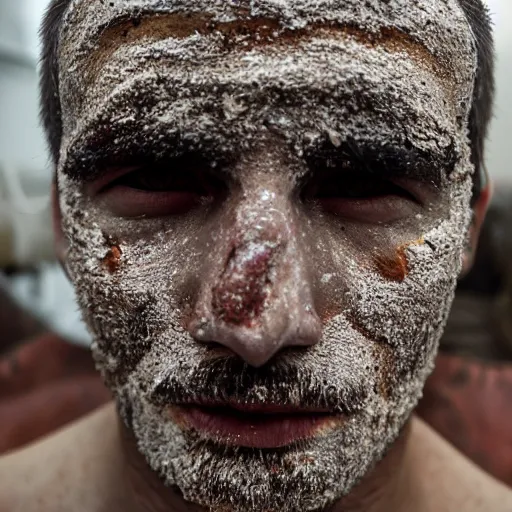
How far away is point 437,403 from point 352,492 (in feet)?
3.12

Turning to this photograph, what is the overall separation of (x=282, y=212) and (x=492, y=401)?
51.7 inches

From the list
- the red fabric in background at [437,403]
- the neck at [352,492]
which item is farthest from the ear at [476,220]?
the red fabric in background at [437,403]

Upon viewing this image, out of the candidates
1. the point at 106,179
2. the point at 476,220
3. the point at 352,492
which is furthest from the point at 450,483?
the point at 106,179

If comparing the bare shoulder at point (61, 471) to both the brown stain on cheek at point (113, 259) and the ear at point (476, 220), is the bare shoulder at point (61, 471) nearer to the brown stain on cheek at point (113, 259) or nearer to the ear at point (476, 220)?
the brown stain on cheek at point (113, 259)

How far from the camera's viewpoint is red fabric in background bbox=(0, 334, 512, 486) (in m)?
1.62

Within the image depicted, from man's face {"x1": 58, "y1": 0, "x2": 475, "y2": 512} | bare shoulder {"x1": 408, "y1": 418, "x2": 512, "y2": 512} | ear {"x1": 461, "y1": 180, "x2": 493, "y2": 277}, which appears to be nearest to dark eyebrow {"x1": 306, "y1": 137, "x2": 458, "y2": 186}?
man's face {"x1": 58, "y1": 0, "x2": 475, "y2": 512}

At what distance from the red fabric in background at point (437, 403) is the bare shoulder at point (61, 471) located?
48 cm

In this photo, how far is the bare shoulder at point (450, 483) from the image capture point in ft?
3.42

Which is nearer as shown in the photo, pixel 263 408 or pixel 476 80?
pixel 263 408

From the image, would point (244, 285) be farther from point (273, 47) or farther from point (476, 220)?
point (476, 220)

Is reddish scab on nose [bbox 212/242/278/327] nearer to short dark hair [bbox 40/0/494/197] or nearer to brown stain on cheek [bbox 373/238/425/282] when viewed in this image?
brown stain on cheek [bbox 373/238/425/282]

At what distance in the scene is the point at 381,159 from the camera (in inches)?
27.5

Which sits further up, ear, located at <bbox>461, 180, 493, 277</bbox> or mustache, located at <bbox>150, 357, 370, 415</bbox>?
mustache, located at <bbox>150, 357, 370, 415</bbox>

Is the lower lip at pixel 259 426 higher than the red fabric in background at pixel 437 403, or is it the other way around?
the lower lip at pixel 259 426
